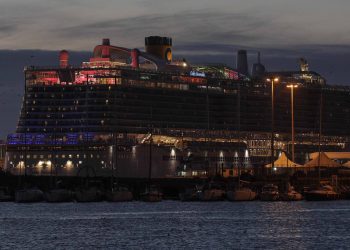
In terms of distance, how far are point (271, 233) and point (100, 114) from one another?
6851 cm

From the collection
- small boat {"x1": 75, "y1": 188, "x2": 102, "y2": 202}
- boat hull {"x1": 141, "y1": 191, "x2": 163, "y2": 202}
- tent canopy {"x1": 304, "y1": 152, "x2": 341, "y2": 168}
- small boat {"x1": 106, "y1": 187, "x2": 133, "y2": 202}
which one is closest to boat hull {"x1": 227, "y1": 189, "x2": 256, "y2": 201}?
boat hull {"x1": 141, "y1": 191, "x2": 163, "y2": 202}

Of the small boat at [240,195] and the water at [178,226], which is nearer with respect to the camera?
the water at [178,226]

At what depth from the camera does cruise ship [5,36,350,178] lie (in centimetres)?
15262

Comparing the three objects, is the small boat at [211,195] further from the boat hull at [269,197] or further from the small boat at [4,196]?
the small boat at [4,196]

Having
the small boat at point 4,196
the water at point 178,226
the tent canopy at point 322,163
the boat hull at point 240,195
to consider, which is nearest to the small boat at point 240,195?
the boat hull at point 240,195

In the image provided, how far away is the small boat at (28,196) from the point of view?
126 m

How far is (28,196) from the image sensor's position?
126 meters

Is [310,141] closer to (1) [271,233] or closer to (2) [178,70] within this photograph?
(2) [178,70]

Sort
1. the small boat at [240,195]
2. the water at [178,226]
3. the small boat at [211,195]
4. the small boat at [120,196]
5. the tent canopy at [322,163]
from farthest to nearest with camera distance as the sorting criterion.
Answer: the tent canopy at [322,163] → the small boat at [211,195] → the small boat at [120,196] → the small boat at [240,195] → the water at [178,226]

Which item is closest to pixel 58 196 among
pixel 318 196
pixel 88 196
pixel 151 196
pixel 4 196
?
pixel 88 196

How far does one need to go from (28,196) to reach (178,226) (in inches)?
1343

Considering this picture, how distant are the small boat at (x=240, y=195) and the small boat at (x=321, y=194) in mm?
5218

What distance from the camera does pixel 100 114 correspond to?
154500mm

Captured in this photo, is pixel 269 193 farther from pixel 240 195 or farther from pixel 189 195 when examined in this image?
pixel 189 195
